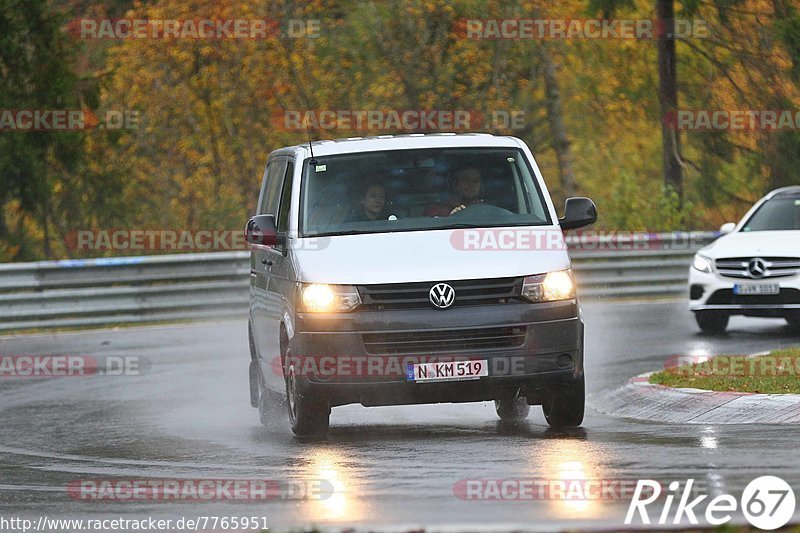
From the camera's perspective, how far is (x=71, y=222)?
101 ft

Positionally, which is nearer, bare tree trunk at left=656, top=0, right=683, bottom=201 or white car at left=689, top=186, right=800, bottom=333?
white car at left=689, top=186, right=800, bottom=333

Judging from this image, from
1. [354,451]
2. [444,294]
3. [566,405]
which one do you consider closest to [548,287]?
[444,294]

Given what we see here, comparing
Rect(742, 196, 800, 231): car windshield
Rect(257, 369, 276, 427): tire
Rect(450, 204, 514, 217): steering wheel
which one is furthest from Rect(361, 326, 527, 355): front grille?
Rect(742, 196, 800, 231): car windshield

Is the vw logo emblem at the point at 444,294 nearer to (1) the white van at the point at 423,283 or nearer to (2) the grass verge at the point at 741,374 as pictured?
(1) the white van at the point at 423,283

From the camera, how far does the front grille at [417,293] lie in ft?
37.9

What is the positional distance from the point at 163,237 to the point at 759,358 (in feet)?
61.4

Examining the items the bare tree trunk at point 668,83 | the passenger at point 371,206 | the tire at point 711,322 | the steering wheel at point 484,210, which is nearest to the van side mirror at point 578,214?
the steering wheel at point 484,210

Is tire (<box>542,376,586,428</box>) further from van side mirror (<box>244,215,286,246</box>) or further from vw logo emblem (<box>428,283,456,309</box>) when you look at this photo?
van side mirror (<box>244,215,286,246</box>)

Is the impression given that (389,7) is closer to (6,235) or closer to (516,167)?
(6,235)

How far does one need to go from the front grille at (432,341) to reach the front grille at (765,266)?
9072mm

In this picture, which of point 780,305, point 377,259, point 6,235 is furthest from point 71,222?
point 377,259

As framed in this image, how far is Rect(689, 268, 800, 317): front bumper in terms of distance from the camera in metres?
19.9

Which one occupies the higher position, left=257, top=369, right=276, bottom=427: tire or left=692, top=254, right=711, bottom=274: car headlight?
left=257, top=369, right=276, bottom=427: tire

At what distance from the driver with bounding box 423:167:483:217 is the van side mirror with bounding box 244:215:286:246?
43.4 inches
